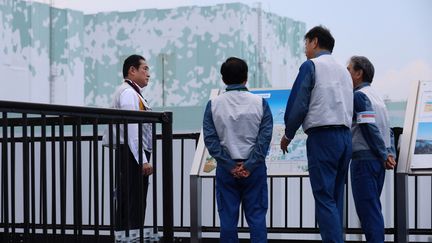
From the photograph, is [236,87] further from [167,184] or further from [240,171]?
[167,184]

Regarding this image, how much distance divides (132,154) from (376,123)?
150 centimetres

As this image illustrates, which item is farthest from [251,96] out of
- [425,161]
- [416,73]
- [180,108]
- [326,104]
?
[180,108]

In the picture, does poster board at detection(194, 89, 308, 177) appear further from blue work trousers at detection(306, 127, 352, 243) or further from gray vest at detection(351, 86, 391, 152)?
blue work trousers at detection(306, 127, 352, 243)

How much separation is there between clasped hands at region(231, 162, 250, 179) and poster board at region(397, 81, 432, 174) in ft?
4.58

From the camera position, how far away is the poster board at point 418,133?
19.0 ft

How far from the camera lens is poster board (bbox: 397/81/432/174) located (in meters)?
5.79

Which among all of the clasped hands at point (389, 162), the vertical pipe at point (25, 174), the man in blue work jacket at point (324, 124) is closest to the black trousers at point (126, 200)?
the vertical pipe at point (25, 174)

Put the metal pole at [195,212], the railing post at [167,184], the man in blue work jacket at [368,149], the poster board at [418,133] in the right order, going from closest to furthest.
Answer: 1. the railing post at [167,184]
2. the man in blue work jacket at [368,149]
3. the poster board at [418,133]
4. the metal pole at [195,212]

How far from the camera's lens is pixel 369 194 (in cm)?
534

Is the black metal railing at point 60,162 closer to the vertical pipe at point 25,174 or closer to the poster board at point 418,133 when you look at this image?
the vertical pipe at point 25,174

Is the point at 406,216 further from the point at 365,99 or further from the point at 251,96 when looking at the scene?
the point at 251,96

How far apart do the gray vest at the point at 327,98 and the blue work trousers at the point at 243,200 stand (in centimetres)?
42

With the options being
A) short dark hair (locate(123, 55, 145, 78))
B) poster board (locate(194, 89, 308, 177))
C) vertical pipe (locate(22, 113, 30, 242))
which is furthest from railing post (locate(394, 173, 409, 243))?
vertical pipe (locate(22, 113, 30, 242))

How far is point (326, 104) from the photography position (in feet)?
15.6
